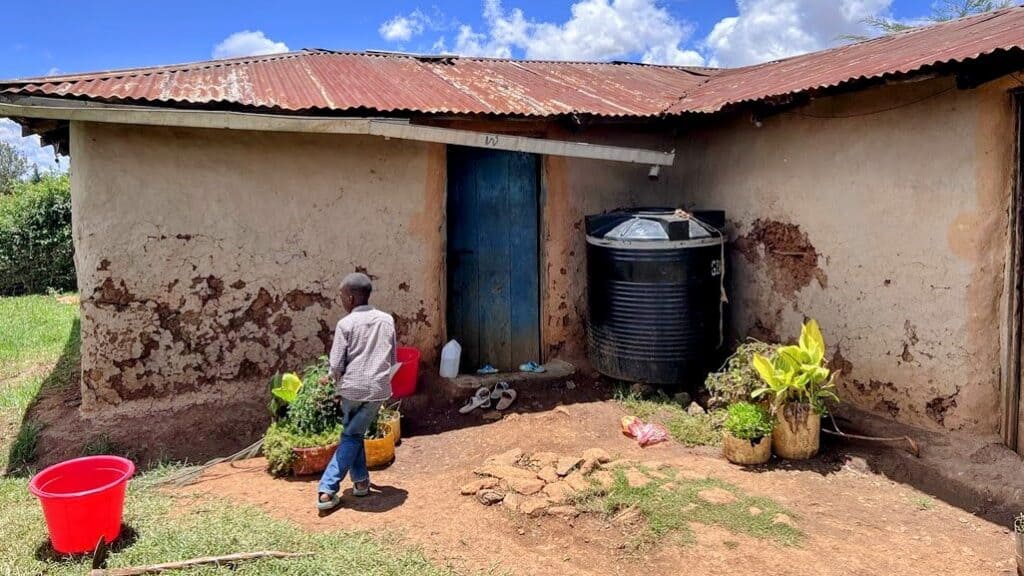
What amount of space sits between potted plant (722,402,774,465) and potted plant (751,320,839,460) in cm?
11

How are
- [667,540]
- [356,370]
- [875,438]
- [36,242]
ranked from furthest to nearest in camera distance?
[36,242] < [875,438] < [356,370] < [667,540]

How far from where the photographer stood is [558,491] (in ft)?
14.1

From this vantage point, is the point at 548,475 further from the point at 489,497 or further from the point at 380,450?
the point at 380,450

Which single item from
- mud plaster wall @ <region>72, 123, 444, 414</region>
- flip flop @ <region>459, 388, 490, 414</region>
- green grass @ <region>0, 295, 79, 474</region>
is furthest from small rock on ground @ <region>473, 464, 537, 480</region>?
green grass @ <region>0, 295, 79, 474</region>

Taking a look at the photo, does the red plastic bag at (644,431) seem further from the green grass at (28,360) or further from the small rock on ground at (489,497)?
the green grass at (28,360)

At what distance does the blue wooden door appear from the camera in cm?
673

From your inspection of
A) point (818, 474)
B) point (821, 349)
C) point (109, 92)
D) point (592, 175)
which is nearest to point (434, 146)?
point (592, 175)

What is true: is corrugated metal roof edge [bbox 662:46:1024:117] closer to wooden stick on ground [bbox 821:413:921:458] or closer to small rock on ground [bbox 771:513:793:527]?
wooden stick on ground [bbox 821:413:921:458]

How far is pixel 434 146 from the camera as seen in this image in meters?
6.24

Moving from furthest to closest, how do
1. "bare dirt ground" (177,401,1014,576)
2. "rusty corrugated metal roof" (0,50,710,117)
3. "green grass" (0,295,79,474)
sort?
"green grass" (0,295,79,474) → "rusty corrugated metal roof" (0,50,710,117) → "bare dirt ground" (177,401,1014,576)

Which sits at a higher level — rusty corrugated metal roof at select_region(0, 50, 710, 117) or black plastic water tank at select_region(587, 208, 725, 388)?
→ rusty corrugated metal roof at select_region(0, 50, 710, 117)

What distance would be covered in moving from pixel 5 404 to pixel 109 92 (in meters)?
3.25

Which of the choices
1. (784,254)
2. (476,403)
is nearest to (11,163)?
(476,403)

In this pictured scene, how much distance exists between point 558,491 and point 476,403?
198 centimetres
